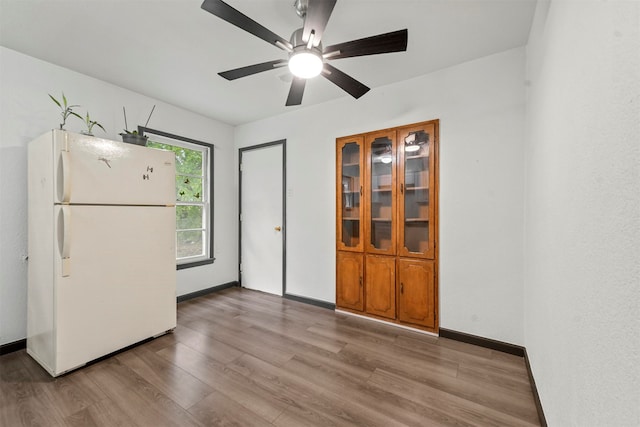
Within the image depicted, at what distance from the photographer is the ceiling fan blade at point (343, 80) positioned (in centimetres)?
185

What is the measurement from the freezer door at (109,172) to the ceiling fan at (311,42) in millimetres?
1193

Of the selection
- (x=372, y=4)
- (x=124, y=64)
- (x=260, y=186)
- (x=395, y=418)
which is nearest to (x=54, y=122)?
(x=124, y=64)

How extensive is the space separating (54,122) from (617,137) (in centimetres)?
391

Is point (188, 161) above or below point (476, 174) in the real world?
above

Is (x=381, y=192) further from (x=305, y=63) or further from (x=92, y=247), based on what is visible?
(x=92, y=247)

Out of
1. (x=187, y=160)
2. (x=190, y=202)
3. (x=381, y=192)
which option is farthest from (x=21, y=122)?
(x=381, y=192)

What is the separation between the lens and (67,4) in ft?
5.95

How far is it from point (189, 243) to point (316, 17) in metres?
3.37

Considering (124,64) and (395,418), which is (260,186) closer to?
(124,64)

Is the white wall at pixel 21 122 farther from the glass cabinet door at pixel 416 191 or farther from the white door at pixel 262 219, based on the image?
the glass cabinet door at pixel 416 191

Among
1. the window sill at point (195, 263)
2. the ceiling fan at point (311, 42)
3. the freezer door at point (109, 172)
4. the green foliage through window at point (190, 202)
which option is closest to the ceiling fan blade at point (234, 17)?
the ceiling fan at point (311, 42)

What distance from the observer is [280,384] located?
1.89 meters

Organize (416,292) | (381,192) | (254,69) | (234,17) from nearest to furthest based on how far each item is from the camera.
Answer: (234,17)
(254,69)
(416,292)
(381,192)

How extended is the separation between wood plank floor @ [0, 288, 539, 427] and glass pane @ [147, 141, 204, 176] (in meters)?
2.18
